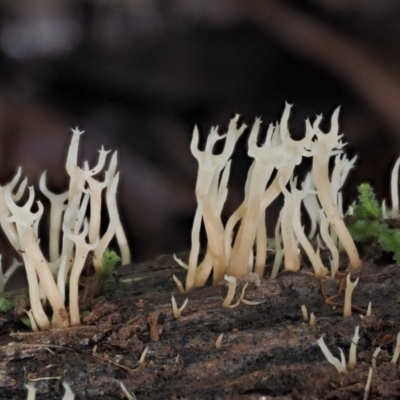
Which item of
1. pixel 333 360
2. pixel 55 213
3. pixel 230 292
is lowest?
pixel 333 360

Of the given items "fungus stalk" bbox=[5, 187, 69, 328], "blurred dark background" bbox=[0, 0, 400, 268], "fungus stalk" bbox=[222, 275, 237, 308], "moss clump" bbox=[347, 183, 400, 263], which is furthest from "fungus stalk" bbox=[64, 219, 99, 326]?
"blurred dark background" bbox=[0, 0, 400, 268]

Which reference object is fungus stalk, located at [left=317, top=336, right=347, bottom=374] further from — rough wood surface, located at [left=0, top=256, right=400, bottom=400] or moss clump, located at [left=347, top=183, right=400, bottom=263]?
moss clump, located at [left=347, top=183, right=400, bottom=263]

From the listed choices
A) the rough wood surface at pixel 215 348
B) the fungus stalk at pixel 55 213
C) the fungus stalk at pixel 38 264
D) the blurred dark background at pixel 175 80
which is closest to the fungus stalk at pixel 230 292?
the rough wood surface at pixel 215 348

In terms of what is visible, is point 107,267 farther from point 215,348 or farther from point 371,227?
point 371,227

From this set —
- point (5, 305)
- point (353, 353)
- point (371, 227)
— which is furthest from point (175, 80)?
point (353, 353)

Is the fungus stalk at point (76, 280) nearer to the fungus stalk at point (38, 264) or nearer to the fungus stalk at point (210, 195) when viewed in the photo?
the fungus stalk at point (38, 264)

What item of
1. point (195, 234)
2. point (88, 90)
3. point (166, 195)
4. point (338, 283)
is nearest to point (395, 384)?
point (338, 283)
